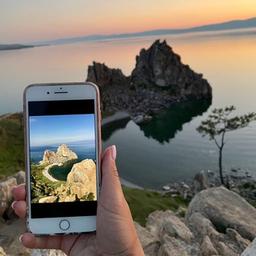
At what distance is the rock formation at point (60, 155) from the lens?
5.27 meters

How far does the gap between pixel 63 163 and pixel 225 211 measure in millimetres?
15117

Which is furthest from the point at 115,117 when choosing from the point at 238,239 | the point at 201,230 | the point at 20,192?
the point at 20,192

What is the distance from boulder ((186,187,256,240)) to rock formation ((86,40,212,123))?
108025 mm

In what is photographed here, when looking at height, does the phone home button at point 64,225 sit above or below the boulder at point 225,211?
above

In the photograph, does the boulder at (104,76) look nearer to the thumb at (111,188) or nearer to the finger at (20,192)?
the finger at (20,192)

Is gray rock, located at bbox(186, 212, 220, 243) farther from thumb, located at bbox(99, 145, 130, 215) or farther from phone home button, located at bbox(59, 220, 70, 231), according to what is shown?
thumb, located at bbox(99, 145, 130, 215)

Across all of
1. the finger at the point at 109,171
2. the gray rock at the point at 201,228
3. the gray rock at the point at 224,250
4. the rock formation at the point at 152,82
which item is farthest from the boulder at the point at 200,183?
the rock formation at the point at 152,82

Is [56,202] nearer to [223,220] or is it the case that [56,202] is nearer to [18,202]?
[18,202]

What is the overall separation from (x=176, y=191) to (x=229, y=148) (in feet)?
99.8

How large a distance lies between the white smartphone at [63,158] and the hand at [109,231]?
139mm

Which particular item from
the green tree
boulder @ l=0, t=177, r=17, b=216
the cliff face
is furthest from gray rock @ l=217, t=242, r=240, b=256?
the cliff face

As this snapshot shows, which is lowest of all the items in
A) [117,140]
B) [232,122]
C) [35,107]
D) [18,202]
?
[117,140]

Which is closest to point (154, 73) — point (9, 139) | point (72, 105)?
point (9, 139)

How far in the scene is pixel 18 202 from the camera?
5.32 meters
